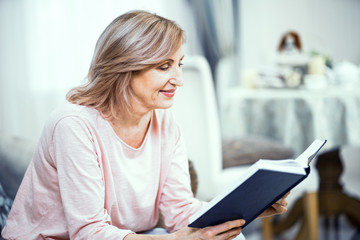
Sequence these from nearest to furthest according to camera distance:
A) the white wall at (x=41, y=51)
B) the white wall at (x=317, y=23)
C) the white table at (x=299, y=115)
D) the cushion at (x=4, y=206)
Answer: the cushion at (x=4, y=206), the white wall at (x=41, y=51), the white table at (x=299, y=115), the white wall at (x=317, y=23)

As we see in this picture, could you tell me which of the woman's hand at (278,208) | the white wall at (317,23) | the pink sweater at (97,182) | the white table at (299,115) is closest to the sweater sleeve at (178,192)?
the pink sweater at (97,182)

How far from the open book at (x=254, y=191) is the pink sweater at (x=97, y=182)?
0.59 feet

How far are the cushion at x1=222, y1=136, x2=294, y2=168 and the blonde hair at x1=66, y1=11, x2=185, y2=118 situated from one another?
0.95 meters

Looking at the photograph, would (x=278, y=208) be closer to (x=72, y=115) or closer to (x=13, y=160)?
(x=72, y=115)

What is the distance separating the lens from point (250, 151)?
6.02 feet

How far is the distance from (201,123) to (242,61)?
2363 millimetres

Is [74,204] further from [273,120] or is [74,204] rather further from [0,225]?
[273,120]

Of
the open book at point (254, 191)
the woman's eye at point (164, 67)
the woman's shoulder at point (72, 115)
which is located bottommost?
the open book at point (254, 191)

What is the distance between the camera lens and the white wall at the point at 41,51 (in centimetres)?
138

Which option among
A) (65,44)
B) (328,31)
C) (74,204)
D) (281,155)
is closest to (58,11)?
(65,44)

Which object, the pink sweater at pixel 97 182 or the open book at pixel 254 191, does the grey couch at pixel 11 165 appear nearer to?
the pink sweater at pixel 97 182

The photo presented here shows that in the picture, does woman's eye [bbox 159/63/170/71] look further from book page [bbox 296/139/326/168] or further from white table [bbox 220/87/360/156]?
white table [bbox 220/87/360/156]

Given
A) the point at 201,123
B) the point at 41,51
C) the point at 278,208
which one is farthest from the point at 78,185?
the point at 41,51

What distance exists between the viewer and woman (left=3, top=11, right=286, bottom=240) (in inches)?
33.3
